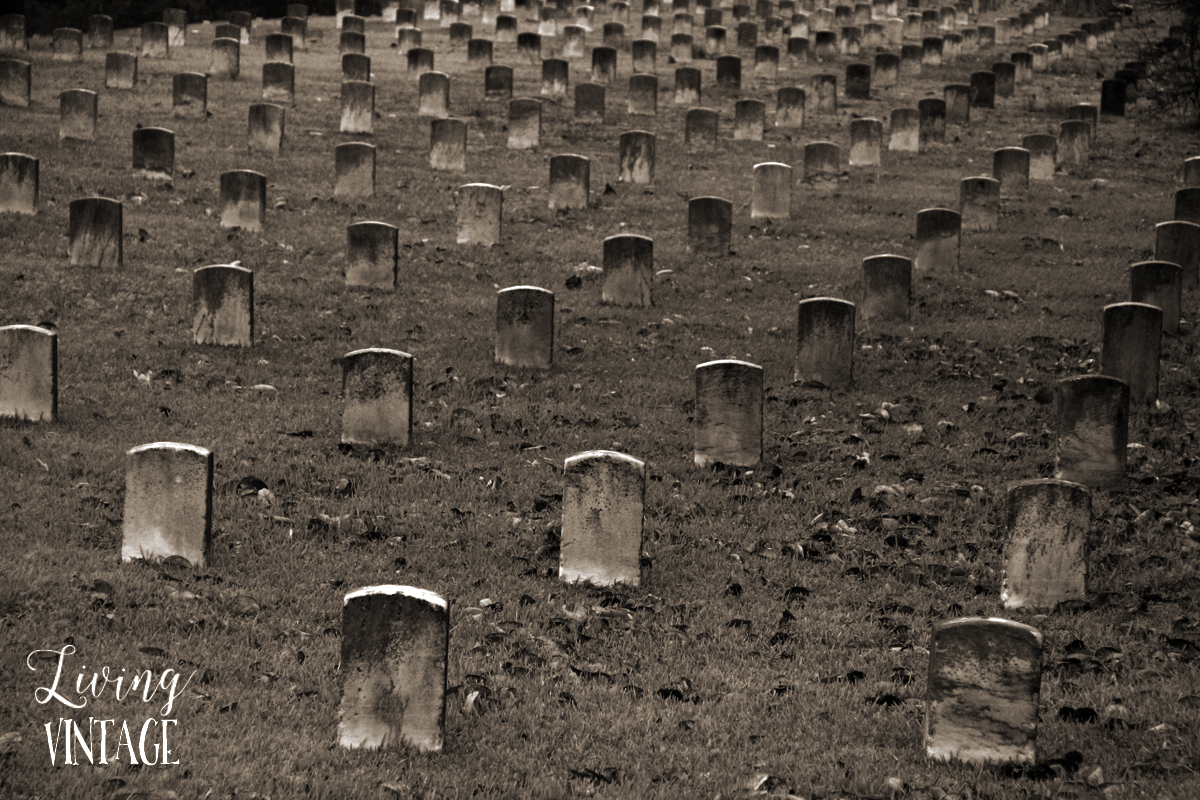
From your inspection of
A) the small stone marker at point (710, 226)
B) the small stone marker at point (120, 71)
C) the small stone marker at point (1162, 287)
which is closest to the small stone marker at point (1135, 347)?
the small stone marker at point (1162, 287)

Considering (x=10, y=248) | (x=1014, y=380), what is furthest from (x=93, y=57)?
(x=1014, y=380)

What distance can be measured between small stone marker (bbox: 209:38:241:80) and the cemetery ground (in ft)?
21.9

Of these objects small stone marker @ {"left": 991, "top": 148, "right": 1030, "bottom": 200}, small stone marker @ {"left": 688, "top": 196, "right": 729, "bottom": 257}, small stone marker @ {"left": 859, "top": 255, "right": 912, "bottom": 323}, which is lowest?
small stone marker @ {"left": 859, "top": 255, "right": 912, "bottom": 323}

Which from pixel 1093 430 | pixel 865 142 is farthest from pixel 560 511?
pixel 865 142

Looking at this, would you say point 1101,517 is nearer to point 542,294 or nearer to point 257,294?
point 542,294

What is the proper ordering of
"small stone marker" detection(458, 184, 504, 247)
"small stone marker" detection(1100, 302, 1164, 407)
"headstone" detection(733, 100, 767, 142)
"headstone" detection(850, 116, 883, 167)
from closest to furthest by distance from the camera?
"small stone marker" detection(1100, 302, 1164, 407) → "small stone marker" detection(458, 184, 504, 247) → "headstone" detection(850, 116, 883, 167) → "headstone" detection(733, 100, 767, 142)

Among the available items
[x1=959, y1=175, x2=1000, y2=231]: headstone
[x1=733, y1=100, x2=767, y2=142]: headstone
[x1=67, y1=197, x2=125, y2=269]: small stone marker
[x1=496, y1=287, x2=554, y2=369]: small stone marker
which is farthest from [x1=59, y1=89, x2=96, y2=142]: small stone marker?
[x1=959, y1=175, x2=1000, y2=231]: headstone

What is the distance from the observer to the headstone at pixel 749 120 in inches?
804

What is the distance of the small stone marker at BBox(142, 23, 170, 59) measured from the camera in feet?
77.1

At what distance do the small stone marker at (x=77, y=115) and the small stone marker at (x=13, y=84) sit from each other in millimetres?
2045

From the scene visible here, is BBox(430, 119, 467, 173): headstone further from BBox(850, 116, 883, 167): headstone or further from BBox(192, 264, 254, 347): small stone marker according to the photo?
BBox(192, 264, 254, 347): small stone marker

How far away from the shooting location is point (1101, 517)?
7758 millimetres

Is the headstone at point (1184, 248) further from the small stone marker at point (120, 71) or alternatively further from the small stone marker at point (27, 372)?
the small stone marker at point (120, 71)

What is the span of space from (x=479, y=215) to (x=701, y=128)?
6.62m
